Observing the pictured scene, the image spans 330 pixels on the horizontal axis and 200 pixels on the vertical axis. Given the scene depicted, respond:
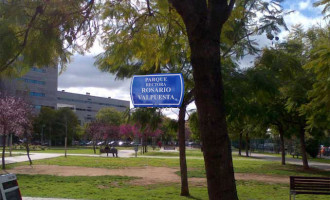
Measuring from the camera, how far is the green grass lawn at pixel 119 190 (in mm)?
11703

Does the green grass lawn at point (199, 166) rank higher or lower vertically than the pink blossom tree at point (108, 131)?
lower

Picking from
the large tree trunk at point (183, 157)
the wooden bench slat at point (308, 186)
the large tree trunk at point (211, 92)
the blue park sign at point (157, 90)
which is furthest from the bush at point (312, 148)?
the large tree trunk at point (211, 92)

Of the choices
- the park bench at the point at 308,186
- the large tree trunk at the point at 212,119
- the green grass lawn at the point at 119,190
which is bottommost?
the green grass lawn at the point at 119,190

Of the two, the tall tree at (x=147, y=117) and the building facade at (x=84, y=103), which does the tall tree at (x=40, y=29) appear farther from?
the building facade at (x=84, y=103)

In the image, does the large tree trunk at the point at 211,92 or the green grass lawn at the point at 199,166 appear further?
the green grass lawn at the point at 199,166

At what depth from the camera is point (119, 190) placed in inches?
510

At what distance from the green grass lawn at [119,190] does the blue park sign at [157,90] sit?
3.36 m

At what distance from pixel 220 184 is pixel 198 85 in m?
1.05

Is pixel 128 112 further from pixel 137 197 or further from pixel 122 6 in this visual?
pixel 122 6

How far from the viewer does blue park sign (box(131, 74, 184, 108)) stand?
9.27 metres

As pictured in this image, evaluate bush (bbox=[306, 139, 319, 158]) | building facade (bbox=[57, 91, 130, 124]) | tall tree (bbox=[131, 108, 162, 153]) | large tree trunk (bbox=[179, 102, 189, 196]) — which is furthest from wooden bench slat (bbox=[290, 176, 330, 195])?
building facade (bbox=[57, 91, 130, 124])

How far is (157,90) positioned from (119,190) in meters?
5.09

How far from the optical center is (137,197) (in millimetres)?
11453

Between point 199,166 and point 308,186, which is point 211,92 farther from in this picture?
point 199,166
